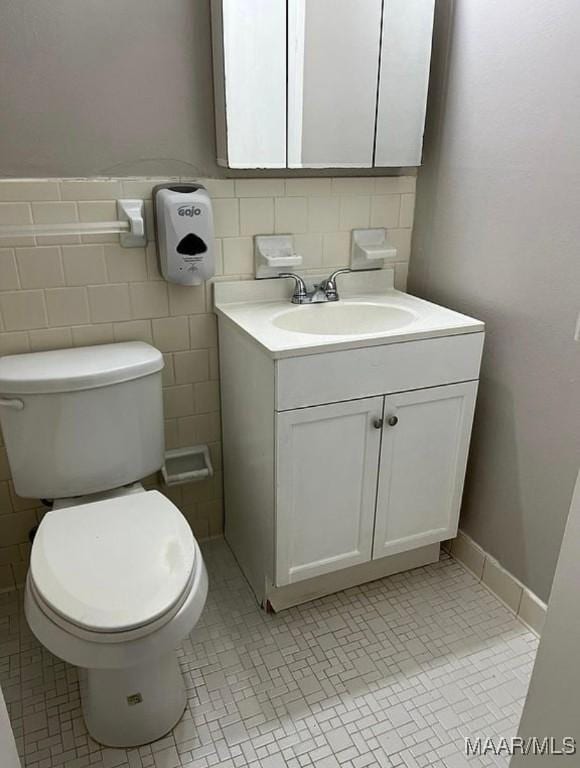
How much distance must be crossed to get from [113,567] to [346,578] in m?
0.80

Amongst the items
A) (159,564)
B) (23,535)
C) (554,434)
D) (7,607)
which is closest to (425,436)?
(554,434)

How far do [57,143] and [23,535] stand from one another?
3.62 feet

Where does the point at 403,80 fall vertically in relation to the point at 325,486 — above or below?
above

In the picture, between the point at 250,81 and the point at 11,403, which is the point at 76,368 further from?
the point at 250,81

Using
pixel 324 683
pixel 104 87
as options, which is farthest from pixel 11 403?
pixel 324 683

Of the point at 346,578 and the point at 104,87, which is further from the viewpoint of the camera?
the point at 346,578

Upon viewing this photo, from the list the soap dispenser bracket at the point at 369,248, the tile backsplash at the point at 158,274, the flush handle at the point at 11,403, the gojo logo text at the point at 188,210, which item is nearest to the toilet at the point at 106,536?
the flush handle at the point at 11,403

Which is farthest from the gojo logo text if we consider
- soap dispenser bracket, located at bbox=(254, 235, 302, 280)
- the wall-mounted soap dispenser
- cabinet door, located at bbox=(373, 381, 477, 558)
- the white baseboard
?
Result: the white baseboard

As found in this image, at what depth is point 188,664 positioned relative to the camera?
5.17 ft

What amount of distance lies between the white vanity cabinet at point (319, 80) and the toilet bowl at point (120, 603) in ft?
3.15

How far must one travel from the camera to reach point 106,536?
1.33 meters

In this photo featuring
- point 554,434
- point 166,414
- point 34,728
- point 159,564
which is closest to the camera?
point 159,564

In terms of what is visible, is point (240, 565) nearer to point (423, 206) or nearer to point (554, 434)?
point (554, 434)

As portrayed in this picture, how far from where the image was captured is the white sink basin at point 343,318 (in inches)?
68.9
